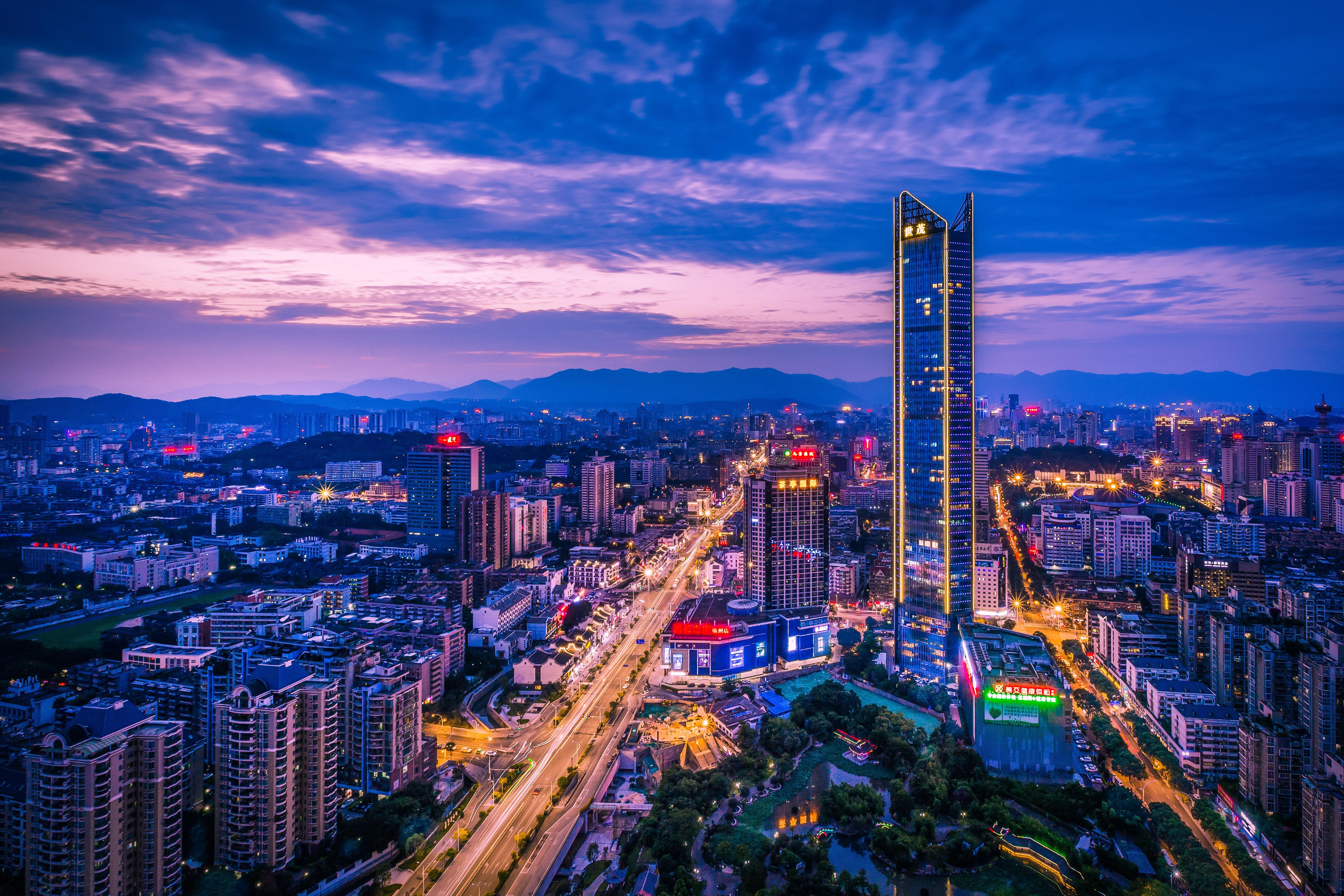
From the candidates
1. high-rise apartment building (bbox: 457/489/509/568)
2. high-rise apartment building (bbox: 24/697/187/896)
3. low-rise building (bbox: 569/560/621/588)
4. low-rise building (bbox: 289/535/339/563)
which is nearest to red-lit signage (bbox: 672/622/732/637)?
low-rise building (bbox: 569/560/621/588)

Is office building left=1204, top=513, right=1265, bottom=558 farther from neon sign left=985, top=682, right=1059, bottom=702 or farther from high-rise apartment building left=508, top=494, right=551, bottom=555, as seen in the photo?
high-rise apartment building left=508, top=494, right=551, bottom=555

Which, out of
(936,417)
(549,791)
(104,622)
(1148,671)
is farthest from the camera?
(104,622)

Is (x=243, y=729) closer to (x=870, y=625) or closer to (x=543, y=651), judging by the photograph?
(x=543, y=651)

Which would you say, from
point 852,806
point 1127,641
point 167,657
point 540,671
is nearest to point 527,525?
point 540,671

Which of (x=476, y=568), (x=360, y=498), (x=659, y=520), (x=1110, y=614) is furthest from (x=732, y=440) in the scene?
(x=1110, y=614)

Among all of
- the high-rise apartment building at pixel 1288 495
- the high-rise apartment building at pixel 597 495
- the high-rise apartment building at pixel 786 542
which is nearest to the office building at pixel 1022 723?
the high-rise apartment building at pixel 786 542

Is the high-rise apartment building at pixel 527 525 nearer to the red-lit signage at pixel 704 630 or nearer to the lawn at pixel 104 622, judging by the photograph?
the lawn at pixel 104 622

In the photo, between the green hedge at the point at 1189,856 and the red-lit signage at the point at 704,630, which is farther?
the red-lit signage at the point at 704,630

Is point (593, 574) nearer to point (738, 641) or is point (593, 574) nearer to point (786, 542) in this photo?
point (786, 542)
